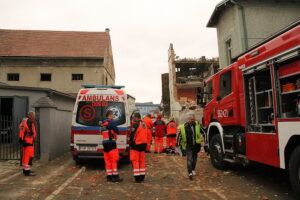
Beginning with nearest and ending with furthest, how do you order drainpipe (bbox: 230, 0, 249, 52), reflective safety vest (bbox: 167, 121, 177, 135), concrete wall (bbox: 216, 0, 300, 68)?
reflective safety vest (bbox: 167, 121, 177, 135) < drainpipe (bbox: 230, 0, 249, 52) < concrete wall (bbox: 216, 0, 300, 68)

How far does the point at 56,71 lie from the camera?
24.7 m

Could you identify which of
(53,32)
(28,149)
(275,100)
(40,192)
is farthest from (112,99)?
(53,32)

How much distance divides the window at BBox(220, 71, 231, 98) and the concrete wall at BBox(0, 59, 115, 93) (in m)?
18.7

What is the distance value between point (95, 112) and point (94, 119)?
0.79ft

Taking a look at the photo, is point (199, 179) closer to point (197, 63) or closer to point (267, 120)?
point (267, 120)

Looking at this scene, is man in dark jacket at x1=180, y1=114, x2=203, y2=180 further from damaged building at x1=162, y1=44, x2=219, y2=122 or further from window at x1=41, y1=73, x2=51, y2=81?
damaged building at x1=162, y1=44, x2=219, y2=122

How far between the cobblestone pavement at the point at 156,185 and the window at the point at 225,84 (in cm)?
239

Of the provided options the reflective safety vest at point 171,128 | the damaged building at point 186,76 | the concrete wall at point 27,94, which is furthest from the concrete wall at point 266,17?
the damaged building at point 186,76

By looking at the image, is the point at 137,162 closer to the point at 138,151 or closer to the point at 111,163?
the point at 138,151

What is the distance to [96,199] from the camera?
507cm

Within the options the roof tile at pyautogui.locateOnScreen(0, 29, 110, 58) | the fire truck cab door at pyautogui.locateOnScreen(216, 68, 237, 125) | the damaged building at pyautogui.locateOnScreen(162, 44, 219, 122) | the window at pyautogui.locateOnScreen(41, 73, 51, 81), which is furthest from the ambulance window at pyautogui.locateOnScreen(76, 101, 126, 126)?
the damaged building at pyautogui.locateOnScreen(162, 44, 219, 122)

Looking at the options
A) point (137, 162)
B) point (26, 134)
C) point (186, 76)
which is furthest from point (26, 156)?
point (186, 76)

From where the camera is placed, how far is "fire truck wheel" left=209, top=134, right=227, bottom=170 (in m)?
7.58

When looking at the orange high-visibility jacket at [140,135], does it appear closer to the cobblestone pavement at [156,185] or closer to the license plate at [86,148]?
the cobblestone pavement at [156,185]
